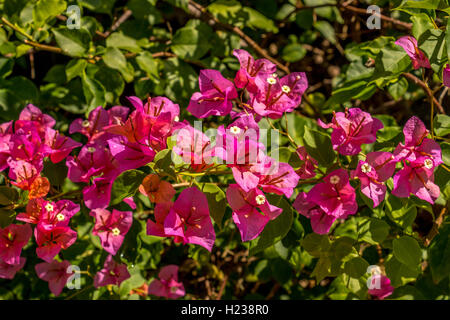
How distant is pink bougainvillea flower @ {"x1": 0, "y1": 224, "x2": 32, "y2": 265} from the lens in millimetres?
1132

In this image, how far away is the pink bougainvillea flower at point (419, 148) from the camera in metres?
0.97

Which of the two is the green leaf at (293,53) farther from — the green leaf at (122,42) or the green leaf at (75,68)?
the green leaf at (75,68)

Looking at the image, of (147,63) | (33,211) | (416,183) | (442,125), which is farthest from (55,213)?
(442,125)

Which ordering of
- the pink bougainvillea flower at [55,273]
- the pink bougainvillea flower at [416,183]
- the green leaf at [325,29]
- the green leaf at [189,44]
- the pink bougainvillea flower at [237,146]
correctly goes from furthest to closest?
1. the green leaf at [325,29]
2. the green leaf at [189,44]
3. the pink bougainvillea flower at [55,273]
4. the pink bougainvillea flower at [416,183]
5. the pink bougainvillea flower at [237,146]

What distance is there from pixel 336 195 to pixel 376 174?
10cm

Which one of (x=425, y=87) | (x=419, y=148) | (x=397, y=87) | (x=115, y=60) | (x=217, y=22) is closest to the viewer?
(x=419, y=148)

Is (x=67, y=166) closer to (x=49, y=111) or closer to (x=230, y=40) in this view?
(x=49, y=111)

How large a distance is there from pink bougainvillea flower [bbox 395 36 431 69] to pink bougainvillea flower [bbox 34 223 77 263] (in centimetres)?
91

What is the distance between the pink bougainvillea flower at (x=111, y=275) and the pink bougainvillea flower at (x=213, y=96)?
0.59m

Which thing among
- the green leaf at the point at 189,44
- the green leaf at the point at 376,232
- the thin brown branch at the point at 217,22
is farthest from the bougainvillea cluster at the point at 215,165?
the thin brown branch at the point at 217,22

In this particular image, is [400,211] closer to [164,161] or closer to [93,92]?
[164,161]

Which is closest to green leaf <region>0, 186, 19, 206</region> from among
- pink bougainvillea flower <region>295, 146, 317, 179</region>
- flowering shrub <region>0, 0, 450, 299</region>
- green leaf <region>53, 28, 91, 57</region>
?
flowering shrub <region>0, 0, 450, 299</region>

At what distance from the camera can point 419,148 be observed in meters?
0.99

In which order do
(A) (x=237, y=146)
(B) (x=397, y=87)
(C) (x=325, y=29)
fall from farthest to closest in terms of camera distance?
(C) (x=325, y=29) < (B) (x=397, y=87) < (A) (x=237, y=146)
